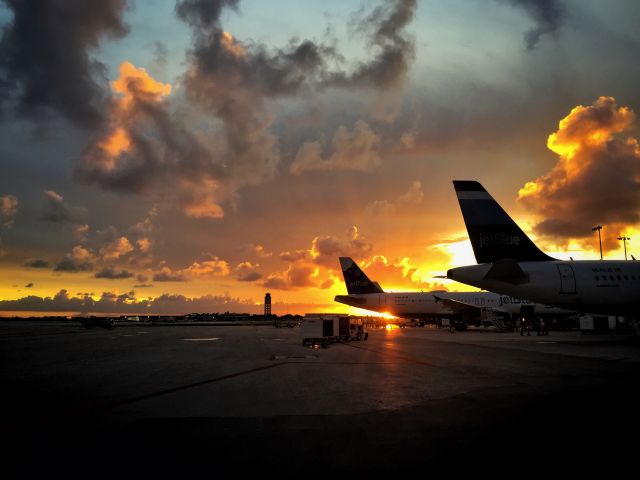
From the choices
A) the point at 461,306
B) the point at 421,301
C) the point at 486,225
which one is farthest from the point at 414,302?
the point at 486,225

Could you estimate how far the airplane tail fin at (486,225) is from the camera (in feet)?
97.3

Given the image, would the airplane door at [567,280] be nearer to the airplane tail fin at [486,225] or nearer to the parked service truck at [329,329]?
the airplane tail fin at [486,225]

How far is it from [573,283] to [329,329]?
17144mm

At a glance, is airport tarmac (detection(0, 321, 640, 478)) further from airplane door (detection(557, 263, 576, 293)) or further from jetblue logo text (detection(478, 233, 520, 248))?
airplane door (detection(557, 263, 576, 293))

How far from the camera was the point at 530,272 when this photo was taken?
2925cm

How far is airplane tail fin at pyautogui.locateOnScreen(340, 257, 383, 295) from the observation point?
74.7 meters

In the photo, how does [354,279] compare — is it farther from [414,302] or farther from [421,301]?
[421,301]

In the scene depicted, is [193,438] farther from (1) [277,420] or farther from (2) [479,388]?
(2) [479,388]

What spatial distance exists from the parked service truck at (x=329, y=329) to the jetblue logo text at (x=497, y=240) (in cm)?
1228

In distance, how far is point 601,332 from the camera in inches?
2040

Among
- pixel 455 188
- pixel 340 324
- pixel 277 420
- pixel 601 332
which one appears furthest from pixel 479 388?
pixel 601 332

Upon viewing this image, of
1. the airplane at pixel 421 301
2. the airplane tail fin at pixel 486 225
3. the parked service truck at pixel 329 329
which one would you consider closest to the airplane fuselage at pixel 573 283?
the airplane tail fin at pixel 486 225

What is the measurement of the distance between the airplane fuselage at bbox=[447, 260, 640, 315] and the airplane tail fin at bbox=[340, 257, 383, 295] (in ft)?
147

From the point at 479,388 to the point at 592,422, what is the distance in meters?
3.95
